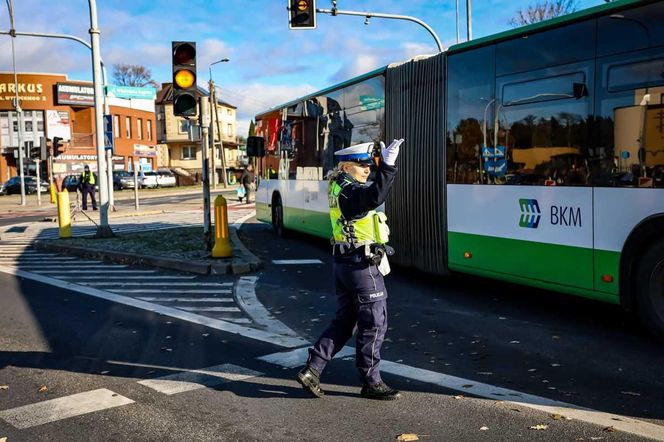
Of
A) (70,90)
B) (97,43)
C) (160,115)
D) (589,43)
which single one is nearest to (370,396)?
(589,43)

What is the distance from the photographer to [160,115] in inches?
3435

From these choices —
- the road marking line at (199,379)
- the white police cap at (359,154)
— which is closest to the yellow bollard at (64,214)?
the road marking line at (199,379)

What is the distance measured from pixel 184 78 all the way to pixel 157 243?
4.45 meters

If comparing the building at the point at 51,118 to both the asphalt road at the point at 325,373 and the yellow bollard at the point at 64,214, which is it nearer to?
the yellow bollard at the point at 64,214

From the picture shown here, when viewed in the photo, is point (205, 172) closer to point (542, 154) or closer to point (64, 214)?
point (64, 214)

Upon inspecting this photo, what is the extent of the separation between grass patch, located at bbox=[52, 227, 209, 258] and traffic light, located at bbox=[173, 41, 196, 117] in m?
2.69

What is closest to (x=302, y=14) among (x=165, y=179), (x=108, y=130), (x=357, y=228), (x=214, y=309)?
(x=108, y=130)

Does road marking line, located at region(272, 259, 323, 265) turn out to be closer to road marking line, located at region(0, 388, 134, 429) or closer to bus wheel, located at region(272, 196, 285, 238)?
bus wheel, located at region(272, 196, 285, 238)

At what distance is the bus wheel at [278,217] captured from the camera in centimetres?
1703

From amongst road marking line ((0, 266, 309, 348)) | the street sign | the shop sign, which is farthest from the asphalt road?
the shop sign

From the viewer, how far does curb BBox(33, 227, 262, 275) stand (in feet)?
37.2

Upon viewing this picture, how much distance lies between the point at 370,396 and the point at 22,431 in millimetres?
2293

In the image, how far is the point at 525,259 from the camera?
7637 millimetres

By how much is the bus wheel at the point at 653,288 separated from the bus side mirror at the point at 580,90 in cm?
166
